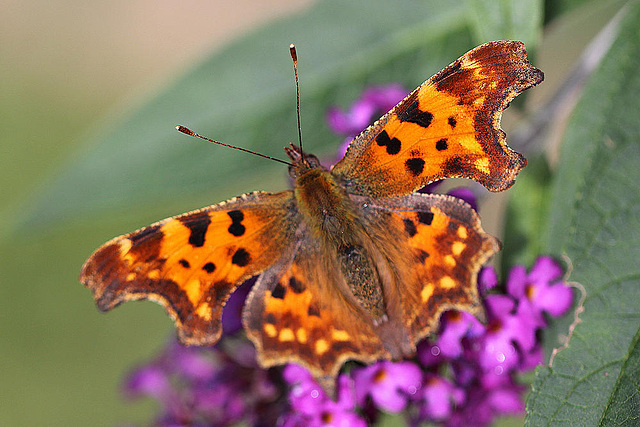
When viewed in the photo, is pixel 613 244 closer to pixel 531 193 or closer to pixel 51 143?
pixel 531 193

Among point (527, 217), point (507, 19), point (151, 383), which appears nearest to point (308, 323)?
point (527, 217)

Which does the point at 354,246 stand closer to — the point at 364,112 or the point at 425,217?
the point at 425,217

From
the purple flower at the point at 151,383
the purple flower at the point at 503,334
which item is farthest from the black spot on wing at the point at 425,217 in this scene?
the purple flower at the point at 151,383

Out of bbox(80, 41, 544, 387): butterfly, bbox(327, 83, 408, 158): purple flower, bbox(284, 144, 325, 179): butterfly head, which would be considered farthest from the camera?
bbox(327, 83, 408, 158): purple flower

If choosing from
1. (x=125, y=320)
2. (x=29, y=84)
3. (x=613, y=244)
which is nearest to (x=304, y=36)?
(x=613, y=244)

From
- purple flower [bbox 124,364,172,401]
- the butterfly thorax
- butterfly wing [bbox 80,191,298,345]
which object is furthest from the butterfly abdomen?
purple flower [bbox 124,364,172,401]

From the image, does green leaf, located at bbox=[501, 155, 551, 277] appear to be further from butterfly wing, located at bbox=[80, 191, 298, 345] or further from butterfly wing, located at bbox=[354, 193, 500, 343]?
butterfly wing, located at bbox=[80, 191, 298, 345]
